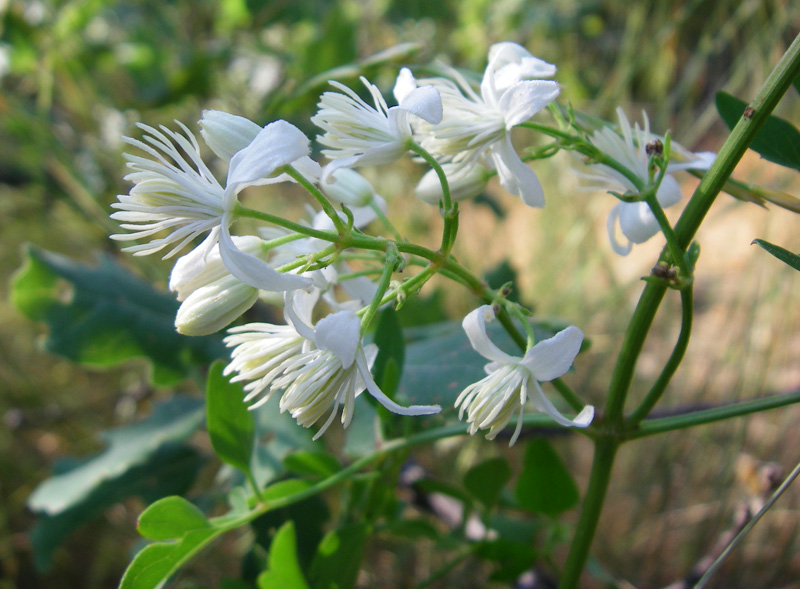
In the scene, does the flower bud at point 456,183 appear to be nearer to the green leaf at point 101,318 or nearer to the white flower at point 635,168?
the white flower at point 635,168

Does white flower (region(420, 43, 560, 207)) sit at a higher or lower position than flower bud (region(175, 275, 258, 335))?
higher

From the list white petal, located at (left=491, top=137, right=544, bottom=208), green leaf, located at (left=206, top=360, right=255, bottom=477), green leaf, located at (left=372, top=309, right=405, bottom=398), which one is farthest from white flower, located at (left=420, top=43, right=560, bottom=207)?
green leaf, located at (left=206, top=360, right=255, bottom=477)

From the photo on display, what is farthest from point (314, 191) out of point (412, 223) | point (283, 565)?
point (412, 223)

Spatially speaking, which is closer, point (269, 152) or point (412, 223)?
point (269, 152)

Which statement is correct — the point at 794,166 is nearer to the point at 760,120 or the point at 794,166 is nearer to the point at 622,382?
the point at 760,120

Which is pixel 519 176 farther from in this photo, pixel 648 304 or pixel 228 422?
pixel 228 422

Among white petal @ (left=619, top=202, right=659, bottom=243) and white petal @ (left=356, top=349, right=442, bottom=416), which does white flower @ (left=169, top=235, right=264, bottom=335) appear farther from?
white petal @ (left=619, top=202, right=659, bottom=243)

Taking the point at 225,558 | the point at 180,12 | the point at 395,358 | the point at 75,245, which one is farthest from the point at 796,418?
the point at 75,245
